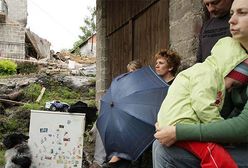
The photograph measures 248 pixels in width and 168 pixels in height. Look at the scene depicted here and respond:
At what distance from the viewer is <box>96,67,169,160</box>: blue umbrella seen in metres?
3.44

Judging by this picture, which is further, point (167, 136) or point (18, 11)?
point (18, 11)

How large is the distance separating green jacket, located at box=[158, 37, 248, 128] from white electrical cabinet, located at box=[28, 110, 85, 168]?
3.47m

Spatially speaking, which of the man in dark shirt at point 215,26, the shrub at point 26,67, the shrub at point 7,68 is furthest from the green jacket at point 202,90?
the shrub at point 26,67

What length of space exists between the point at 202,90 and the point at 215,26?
125 centimetres

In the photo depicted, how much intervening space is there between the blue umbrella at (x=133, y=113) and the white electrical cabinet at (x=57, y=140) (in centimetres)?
167

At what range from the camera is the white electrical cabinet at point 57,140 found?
5367 millimetres

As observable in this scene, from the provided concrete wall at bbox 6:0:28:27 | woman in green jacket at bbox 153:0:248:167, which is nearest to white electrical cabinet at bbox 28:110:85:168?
woman in green jacket at bbox 153:0:248:167

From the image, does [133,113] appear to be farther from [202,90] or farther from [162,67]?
[202,90]

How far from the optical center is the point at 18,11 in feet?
105

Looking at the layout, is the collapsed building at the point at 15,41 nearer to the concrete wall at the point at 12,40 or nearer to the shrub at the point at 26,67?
the concrete wall at the point at 12,40

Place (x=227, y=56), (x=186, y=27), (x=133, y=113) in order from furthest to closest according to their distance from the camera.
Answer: (x=186, y=27)
(x=133, y=113)
(x=227, y=56)

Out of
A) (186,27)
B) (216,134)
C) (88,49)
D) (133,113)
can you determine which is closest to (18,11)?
(88,49)

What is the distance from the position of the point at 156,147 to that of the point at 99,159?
2.67 meters

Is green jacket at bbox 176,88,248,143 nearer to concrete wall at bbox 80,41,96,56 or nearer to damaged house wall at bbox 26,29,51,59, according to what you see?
damaged house wall at bbox 26,29,51,59
